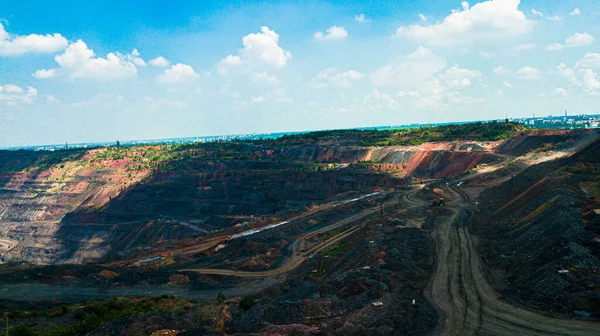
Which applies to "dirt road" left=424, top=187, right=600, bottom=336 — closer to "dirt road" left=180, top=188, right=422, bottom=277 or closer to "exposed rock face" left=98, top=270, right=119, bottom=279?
"dirt road" left=180, top=188, right=422, bottom=277

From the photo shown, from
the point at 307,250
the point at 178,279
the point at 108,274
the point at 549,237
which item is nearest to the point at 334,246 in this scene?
the point at 307,250

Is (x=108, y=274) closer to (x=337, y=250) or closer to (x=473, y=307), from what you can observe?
(x=337, y=250)

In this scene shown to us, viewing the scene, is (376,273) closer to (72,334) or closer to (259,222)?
(72,334)

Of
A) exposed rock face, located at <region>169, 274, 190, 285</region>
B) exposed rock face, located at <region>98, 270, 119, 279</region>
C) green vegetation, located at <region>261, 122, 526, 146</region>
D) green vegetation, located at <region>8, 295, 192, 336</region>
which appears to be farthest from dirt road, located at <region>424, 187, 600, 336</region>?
green vegetation, located at <region>261, 122, 526, 146</region>

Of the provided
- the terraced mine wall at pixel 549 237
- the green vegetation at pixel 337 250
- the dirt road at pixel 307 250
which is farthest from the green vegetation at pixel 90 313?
the terraced mine wall at pixel 549 237

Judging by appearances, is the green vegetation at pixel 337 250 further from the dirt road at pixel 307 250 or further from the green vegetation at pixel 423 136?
the green vegetation at pixel 423 136

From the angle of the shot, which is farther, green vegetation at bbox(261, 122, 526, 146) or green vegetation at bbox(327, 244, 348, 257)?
green vegetation at bbox(261, 122, 526, 146)
